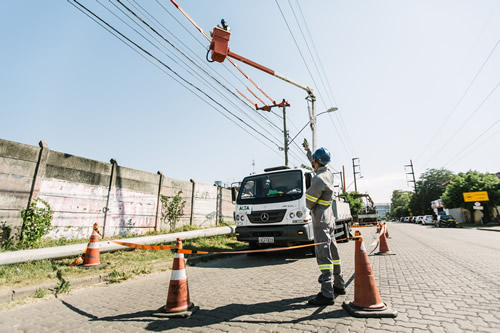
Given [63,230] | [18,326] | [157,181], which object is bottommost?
[18,326]

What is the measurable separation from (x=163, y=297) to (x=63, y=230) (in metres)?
6.10

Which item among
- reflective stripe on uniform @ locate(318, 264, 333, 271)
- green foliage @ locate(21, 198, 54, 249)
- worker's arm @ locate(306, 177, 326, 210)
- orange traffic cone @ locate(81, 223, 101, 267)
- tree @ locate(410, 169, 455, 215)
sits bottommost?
orange traffic cone @ locate(81, 223, 101, 267)

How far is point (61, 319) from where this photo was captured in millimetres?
2916

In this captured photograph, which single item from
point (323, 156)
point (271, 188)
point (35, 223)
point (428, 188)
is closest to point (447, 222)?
point (271, 188)

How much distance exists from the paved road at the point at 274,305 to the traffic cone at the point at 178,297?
0.13 m

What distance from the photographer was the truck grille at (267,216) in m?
6.27

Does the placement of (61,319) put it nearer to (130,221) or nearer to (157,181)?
(130,221)

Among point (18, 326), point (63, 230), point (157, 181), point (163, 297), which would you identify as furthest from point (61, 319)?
point (157, 181)

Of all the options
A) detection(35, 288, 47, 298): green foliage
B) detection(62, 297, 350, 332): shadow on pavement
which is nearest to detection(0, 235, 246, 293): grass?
detection(35, 288, 47, 298): green foliage

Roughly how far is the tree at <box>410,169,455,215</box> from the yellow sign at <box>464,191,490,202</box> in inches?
1276

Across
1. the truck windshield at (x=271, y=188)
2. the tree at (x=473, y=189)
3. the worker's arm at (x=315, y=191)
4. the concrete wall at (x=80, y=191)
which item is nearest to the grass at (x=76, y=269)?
the concrete wall at (x=80, y=191)

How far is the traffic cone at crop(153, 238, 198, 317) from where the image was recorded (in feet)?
9.59

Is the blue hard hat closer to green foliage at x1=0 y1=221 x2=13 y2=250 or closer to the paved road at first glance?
the paved road

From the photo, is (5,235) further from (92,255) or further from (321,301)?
(321,301)
